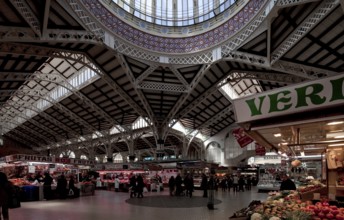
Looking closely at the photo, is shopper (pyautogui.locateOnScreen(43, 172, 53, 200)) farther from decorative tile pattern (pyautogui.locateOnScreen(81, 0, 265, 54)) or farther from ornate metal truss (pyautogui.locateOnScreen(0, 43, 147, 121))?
decorative tile pattern (pyautogui.locateOnScreen(81, 0, 265, 54))

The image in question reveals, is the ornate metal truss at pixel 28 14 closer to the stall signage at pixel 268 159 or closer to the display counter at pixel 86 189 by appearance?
the display counter at pixel 86 189

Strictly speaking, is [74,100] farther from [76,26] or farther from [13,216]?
[13,216]

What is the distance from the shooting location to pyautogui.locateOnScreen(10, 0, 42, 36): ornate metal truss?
1275 centimetres

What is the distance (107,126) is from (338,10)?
32.8 m

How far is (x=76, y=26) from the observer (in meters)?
16.7

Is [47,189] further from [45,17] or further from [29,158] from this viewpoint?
[45,17]

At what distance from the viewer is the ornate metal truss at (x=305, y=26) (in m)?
13.4

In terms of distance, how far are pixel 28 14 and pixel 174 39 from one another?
1133 cm

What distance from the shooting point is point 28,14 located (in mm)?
13555

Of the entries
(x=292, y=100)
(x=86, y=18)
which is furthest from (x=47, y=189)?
(x=292, y=100)

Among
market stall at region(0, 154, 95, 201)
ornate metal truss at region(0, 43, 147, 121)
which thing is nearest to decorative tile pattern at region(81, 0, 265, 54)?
ornate metal truss at region(0, 43, 147, 121)

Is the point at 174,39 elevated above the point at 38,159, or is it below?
above

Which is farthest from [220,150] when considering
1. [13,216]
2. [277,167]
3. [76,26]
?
[13,216]

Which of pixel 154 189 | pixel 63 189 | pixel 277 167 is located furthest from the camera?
pixel 277 167
